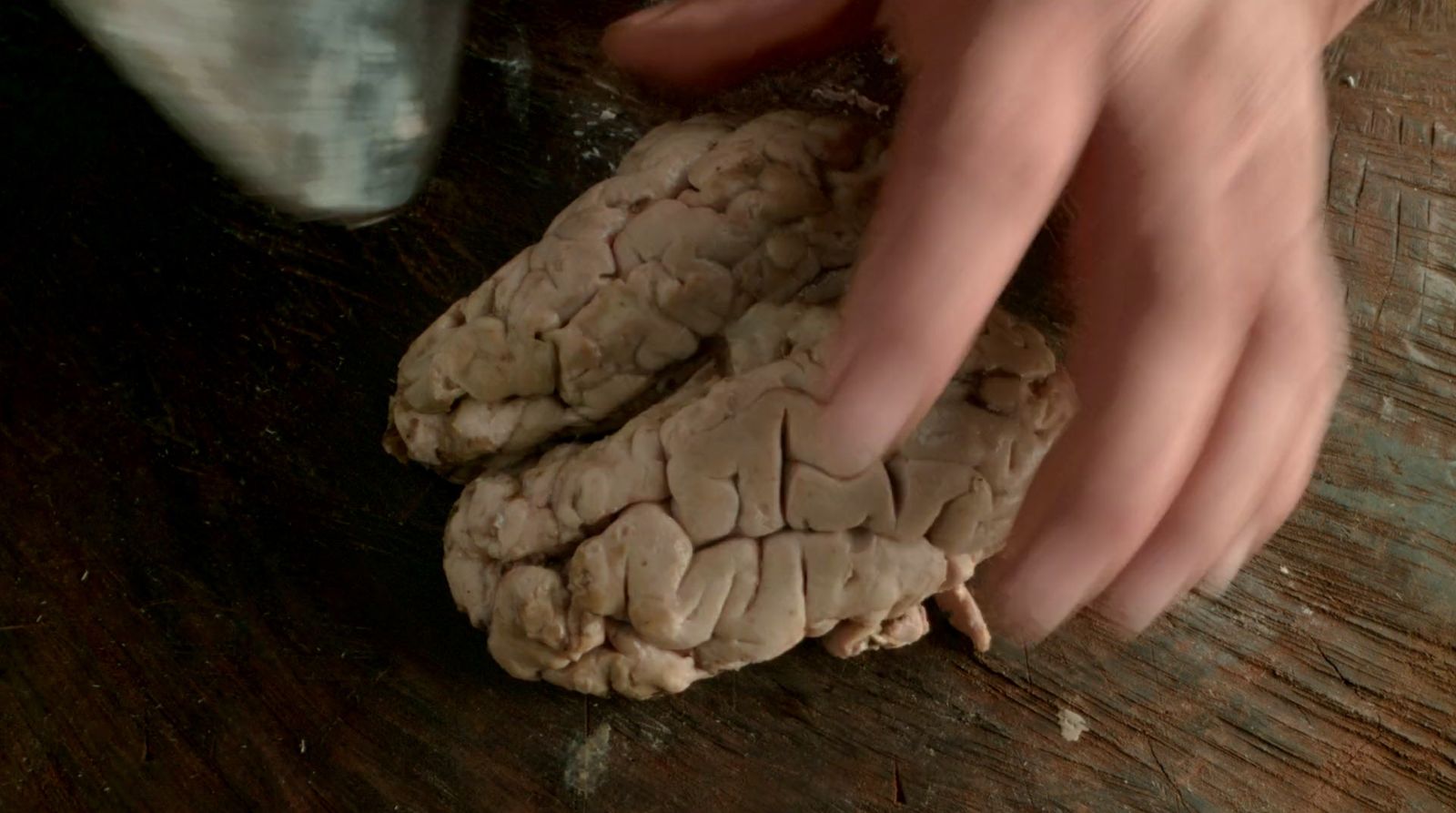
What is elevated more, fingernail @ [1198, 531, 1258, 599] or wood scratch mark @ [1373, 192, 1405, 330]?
wood scratch mark @ [1373, 192, 1405, 330]

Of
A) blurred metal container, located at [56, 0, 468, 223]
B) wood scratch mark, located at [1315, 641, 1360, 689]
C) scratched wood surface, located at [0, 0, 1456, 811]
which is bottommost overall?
scratched wood surface, located at [0, 0, 1456, 811]

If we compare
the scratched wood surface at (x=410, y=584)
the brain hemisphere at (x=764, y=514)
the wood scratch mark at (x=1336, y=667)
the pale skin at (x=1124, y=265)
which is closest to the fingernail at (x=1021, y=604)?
the pale skin at (x=1124, y=265)

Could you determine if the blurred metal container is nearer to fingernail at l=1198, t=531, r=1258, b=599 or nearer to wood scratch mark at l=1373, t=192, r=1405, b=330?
fingernail at l=1198, t=531, r=1258, b=599

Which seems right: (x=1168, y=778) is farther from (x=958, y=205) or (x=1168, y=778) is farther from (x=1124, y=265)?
(x=958, y=205)

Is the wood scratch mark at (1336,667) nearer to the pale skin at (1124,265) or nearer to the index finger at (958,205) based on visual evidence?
the pale skin at (1124,265)

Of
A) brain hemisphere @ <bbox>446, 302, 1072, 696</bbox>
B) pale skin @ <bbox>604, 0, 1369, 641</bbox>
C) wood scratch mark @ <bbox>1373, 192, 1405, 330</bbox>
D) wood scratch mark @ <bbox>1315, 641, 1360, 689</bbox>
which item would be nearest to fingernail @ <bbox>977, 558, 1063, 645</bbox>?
pale skin @ <bbox>604, 0, 1369, 641</bbox>

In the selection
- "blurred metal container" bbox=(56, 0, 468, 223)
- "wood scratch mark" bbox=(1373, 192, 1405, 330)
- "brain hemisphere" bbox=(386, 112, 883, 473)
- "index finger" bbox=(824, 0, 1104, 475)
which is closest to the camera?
"index finger" bbox=(824, 0, 1104, 475)

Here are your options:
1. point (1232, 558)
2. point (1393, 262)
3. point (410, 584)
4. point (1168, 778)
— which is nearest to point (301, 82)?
point (410, 584)
